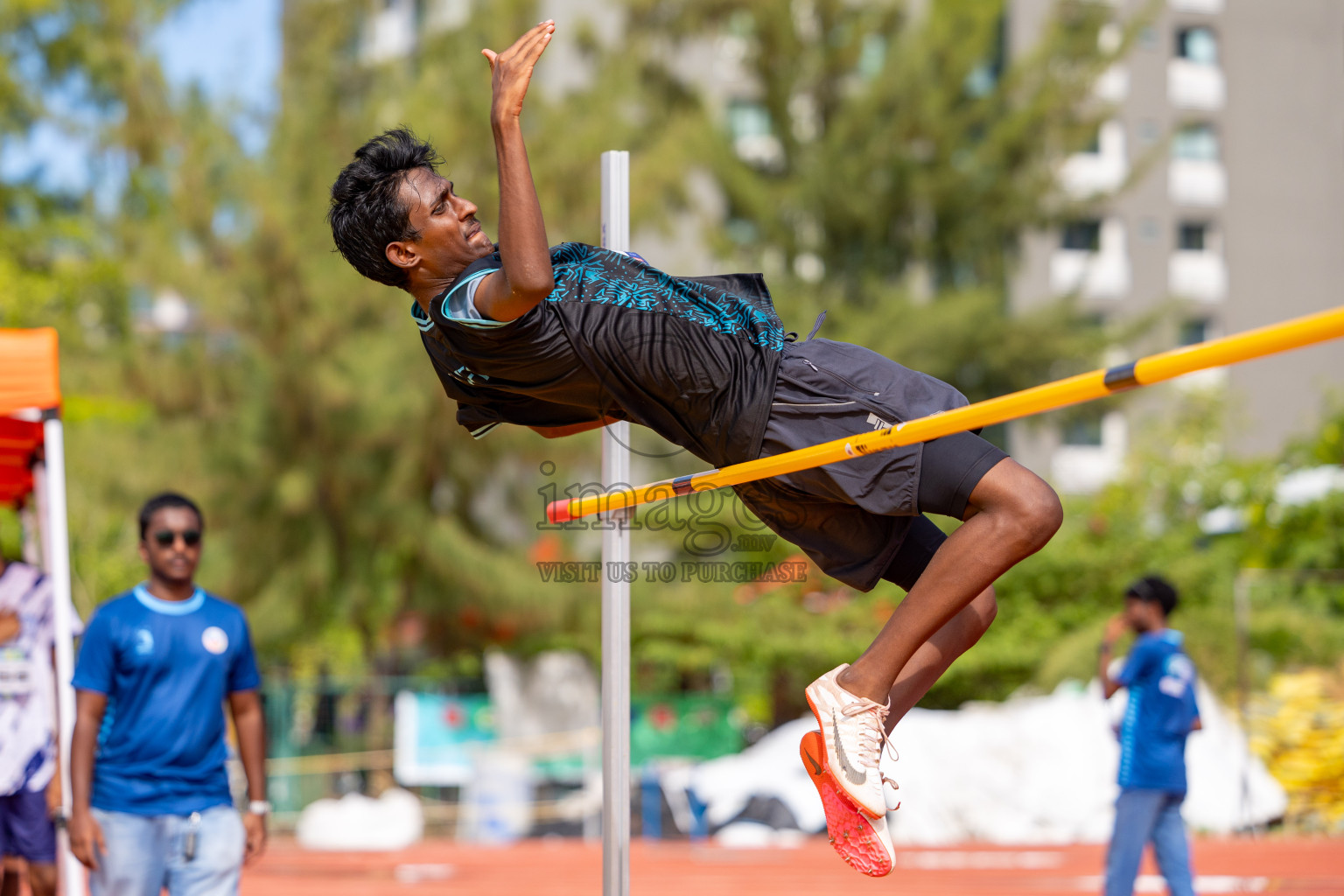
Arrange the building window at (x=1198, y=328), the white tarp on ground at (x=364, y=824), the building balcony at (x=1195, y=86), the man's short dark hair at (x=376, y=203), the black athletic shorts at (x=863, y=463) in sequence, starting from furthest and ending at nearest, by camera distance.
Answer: the building balcony at (x=1195, y=86)
the building window at (x=1198, y=328)
the white tarp on ground at (x=364, y=824)
the man's short dark hair at (x=376, y=203)
the black athletic shorts at (x=863, y=463)

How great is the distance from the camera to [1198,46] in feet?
99.9

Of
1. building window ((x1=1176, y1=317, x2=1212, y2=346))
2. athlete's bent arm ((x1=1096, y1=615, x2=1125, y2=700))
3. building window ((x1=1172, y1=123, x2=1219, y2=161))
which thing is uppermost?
building window ((x1=1172, y1=123, x2=1219, y2=161))

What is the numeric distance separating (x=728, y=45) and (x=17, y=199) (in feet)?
36.2

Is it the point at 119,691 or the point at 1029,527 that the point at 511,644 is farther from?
the point at 1029,527

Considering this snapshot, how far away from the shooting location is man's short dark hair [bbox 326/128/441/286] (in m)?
2.82

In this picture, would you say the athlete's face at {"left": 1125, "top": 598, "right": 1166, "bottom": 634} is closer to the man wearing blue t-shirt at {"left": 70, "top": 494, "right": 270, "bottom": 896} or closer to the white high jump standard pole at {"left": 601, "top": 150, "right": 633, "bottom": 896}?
the white high jump standard pole at {"left": 601, "top": 150, "right": 633, "bottom": 896}

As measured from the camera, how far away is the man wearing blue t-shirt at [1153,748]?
18.7ft

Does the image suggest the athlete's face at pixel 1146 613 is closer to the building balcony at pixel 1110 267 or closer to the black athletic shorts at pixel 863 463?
the black athletic shorts at pixel 863 463

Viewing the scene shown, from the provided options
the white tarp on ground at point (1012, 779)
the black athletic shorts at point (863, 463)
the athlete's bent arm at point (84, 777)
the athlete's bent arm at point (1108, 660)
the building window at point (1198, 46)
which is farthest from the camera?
the building window at point (1198, 46)

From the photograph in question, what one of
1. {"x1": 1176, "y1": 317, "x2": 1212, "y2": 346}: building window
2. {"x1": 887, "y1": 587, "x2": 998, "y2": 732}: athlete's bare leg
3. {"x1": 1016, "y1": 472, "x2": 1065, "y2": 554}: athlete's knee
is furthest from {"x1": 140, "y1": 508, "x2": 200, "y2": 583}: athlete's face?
{"x1": 1176, "y1": 317, "x2": 1212, "y2": 346}: building window

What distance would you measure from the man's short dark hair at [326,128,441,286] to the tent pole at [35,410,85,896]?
78.2 inches

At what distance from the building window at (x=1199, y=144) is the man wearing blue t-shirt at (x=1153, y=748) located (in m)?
27.0

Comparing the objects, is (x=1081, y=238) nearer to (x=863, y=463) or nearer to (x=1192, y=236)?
(x=1192, y=236)

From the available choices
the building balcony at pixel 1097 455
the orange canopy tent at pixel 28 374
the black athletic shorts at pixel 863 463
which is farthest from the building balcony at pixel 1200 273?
the black athletic shorts at pixel 863 463
